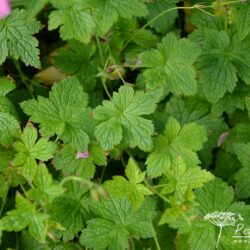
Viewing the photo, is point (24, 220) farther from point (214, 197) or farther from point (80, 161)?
point (214, 197)

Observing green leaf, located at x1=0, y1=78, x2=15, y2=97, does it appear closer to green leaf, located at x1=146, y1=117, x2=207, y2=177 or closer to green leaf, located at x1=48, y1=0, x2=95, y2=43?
green leaf, located at x1=48, y1=0, x2=95, y2=43

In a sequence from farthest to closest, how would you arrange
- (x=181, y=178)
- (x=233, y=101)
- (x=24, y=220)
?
(x=233, y=101), (x=181, y=178), (x=24, y=220)

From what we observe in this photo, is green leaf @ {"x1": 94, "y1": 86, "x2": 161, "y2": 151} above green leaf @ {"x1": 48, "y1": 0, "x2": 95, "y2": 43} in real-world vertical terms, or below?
below
